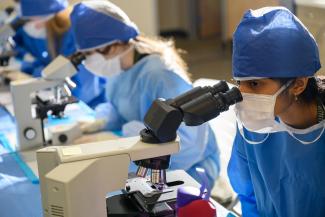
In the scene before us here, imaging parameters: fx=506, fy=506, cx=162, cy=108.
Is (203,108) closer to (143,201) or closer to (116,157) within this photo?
(116,157)

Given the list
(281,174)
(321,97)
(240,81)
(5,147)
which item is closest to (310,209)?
(281,174)

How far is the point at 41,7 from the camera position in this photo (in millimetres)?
2988

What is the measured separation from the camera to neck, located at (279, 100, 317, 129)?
1466 mm

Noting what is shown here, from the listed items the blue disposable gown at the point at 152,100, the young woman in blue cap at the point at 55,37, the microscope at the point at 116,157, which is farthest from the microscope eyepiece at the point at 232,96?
the young woman in blue cap at the point at 55,37

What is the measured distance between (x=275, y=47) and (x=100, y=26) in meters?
1.04

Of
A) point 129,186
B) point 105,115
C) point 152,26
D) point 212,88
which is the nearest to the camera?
point 212,88

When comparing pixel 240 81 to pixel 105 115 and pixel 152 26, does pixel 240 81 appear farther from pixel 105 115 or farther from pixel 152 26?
pixel 152 26

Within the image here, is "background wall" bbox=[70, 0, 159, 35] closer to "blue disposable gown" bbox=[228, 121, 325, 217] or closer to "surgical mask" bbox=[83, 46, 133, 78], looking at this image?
"surgical mask" bbox=[83, 46, 133, 78]

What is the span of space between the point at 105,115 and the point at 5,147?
48 cm

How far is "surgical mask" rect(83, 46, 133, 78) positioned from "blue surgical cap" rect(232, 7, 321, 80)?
99 centimetres

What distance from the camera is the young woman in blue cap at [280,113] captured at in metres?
1.34

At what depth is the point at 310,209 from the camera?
150cm

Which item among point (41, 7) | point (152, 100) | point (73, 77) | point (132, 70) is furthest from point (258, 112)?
point (41, 7)

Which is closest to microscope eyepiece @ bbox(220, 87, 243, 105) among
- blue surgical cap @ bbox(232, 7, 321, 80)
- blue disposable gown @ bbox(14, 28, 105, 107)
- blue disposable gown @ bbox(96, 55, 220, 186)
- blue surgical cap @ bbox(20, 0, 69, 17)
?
blue surgical cap @ bbox(232, 7, 321, 80)
